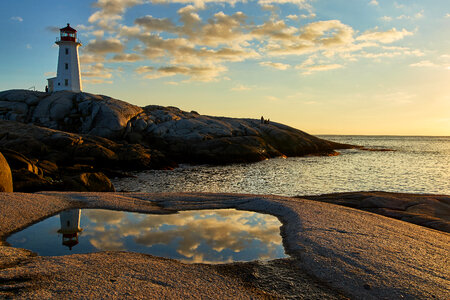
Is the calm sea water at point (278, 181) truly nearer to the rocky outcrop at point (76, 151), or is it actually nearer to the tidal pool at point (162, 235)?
the rocky outcrop at point (76, 151)

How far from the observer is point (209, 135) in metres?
51.3

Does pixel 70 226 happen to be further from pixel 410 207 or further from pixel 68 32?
pixel 68 32

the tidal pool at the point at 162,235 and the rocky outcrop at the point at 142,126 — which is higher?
the rocky outcrop at the point at 142,126

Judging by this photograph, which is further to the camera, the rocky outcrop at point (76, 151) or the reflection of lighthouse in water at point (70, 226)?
the rocky outcrop at point (76, 151)

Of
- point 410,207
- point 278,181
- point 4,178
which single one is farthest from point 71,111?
point 410,207

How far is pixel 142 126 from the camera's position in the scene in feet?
164

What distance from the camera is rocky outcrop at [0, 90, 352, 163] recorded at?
4734cm

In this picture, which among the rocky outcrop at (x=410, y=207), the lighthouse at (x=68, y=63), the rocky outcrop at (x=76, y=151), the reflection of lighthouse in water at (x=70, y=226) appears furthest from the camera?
the lighthouse at (x=68, y=63)

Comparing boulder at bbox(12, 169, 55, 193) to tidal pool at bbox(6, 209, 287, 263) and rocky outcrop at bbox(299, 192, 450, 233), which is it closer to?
tidal pool at bbox(6, 209, 287, 263)

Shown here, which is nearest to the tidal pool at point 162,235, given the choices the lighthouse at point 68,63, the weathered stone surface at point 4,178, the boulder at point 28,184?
the weathered stone surface at point 4,178

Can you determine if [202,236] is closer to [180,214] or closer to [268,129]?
[180,214]

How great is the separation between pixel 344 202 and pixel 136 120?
40.7 metres

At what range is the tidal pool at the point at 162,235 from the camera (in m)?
8.64

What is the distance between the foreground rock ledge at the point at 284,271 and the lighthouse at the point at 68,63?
182 ft
